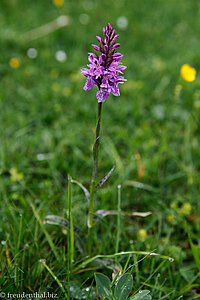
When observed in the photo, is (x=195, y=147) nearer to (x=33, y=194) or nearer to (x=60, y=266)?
(x=33, y=194)

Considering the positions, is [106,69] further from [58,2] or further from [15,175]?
[58,2]

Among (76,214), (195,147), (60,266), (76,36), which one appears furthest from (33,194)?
(76,36)

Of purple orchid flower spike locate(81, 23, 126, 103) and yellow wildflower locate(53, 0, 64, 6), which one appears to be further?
yellow wildflower locate(53, 0, 64, 6)

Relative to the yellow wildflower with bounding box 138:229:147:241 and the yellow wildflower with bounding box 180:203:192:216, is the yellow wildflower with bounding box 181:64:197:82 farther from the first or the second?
the yellow wildflower with bounding box 138:229:147:241

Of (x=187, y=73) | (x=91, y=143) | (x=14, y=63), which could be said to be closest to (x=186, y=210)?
(x=91, y=143)

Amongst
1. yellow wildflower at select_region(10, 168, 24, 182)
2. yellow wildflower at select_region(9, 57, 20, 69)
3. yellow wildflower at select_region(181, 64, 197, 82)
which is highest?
yellow wildflower at select_region(9, 57, 20, 69)

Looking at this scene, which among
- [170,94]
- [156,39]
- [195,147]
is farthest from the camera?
[156,39]

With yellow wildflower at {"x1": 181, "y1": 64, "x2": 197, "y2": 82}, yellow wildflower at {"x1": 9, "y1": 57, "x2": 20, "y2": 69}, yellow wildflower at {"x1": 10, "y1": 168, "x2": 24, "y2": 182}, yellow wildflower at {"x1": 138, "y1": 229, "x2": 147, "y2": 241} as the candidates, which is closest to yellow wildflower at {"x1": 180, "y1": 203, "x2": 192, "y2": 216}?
yellow wildflower at {"x1": 138, "y1": 229, "x2": 147, "y2": 241}
